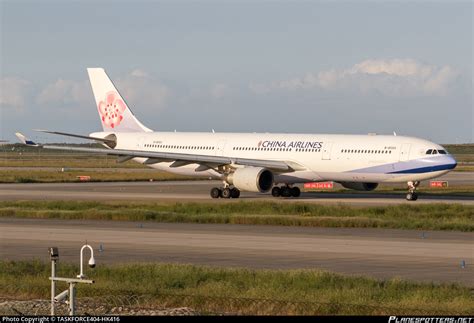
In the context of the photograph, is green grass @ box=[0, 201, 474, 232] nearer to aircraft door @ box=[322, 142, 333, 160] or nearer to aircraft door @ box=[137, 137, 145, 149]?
aircraft door @ box=[322, 142, 333, 160]

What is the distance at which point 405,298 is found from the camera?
20.8 m

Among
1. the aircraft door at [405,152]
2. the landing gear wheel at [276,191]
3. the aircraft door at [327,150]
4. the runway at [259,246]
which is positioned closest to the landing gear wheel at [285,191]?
the landing gear wheel at [276,191]

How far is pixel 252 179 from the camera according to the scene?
57.8 m

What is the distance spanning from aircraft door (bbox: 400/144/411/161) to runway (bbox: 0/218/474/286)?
17244 mm

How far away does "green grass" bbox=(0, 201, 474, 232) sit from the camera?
137 feet

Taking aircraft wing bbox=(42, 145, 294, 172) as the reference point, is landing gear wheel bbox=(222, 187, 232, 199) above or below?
below

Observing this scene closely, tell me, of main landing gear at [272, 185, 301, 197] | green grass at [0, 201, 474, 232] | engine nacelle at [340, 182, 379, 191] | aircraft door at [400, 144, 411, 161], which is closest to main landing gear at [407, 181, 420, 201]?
aircraft door at [400, 144, 411, 161]

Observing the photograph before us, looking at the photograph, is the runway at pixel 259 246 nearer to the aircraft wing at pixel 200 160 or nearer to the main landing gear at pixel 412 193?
→ the main landing gear at pixel 412 193

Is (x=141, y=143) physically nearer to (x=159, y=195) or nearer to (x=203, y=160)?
(x=159, y=195)

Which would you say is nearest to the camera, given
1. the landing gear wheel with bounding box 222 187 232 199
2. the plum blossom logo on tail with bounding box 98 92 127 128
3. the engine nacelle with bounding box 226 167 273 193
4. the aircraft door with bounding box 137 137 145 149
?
the engine nacelle with bounding box 226 167 273 193

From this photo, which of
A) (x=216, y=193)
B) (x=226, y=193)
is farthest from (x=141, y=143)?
(x=226, y=193)

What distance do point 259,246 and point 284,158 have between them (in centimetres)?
2830

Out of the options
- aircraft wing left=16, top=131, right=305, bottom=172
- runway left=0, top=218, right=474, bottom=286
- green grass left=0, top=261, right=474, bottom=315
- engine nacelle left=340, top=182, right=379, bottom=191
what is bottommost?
green grass left=0, top=261, right=474, bottom=315

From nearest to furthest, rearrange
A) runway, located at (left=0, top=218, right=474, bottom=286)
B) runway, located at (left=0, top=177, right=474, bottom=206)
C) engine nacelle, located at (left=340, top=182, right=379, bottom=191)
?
runway, located at (left=0, top=218, right=474, bottom=286) < runway, located at (left=0, top=177, right=474, bottom=206) < engine nacelle, located at (left=340, top=182, right=379, bottom=191)
